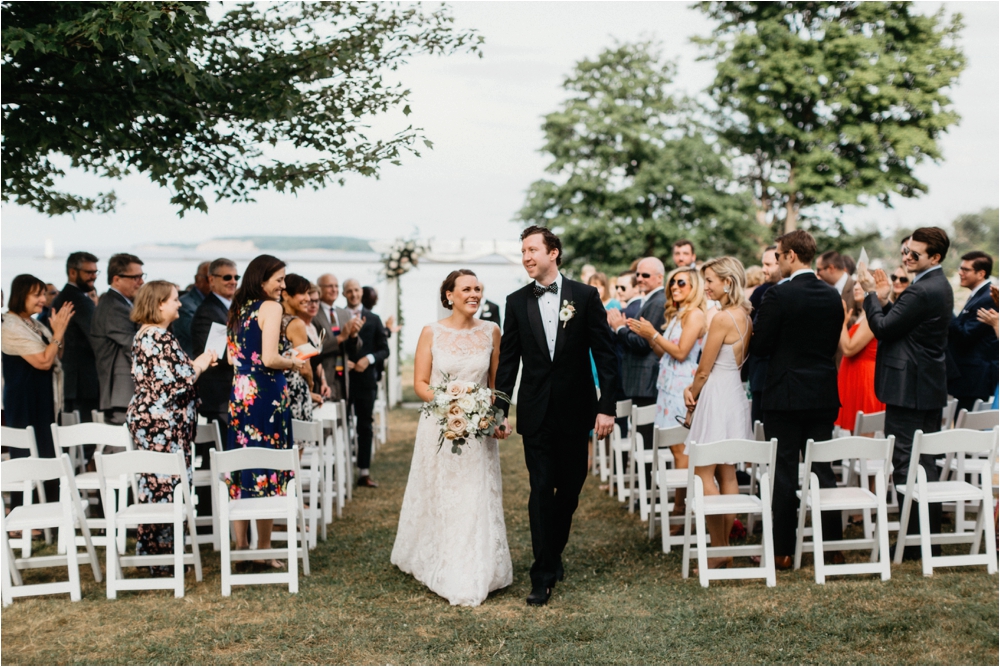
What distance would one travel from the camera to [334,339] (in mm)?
8297

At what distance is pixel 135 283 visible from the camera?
22.6 feet

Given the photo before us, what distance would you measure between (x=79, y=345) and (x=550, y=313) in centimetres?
458

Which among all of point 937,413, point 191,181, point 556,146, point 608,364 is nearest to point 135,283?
point 191,181

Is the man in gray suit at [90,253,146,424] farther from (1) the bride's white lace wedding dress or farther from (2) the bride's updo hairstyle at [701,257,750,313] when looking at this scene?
(2) the bride's updo hairstyle at [701,257,750,313]

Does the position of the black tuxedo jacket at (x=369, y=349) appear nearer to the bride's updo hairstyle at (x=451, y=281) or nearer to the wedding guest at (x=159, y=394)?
the wedding guest at (x=159, y=394)

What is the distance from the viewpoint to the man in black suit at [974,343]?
7523 millimetres

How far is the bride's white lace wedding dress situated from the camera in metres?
5.12

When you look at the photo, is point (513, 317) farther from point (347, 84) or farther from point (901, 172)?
point (901, 172)

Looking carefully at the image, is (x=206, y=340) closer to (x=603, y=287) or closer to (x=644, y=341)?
(x=644, y=341)

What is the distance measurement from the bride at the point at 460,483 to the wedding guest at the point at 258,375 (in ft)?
3.41

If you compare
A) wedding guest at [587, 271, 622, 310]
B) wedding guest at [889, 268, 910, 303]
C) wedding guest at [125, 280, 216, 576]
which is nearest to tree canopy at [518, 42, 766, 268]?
wedding guest at [587, 271, 622, 310]

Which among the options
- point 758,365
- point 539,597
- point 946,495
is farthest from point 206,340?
point 946,495

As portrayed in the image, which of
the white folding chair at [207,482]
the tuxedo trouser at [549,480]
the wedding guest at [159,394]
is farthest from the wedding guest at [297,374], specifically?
the tuxedo trouser at [549,480]

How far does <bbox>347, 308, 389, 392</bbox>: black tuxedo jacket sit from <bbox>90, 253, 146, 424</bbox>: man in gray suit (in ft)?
8.00
